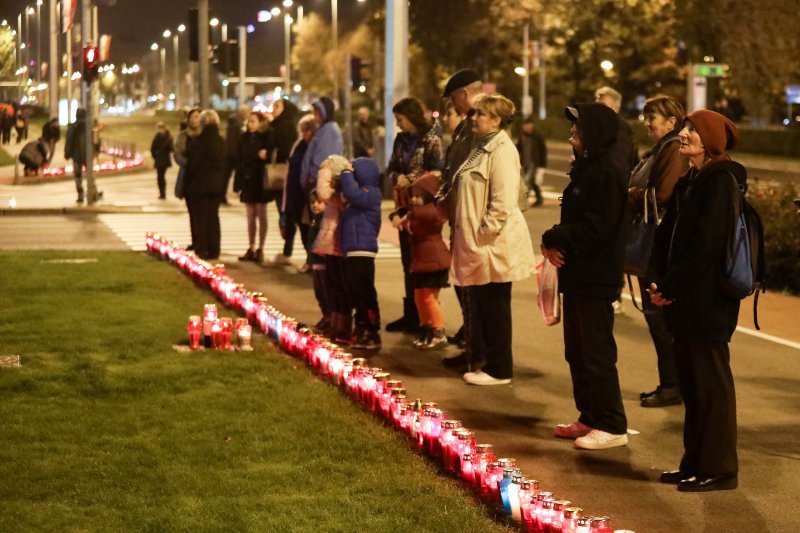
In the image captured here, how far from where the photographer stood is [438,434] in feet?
25.1

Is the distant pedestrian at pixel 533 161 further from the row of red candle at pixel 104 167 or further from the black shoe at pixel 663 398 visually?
the black shoe at pixel 663 398

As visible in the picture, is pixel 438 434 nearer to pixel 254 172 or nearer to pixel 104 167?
pixel 254 172

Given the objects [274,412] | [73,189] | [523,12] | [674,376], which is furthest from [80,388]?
[523,12]

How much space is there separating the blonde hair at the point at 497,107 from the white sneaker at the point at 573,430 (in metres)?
2.22

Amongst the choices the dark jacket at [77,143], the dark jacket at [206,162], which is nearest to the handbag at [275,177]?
the dark jacket at [206,162]

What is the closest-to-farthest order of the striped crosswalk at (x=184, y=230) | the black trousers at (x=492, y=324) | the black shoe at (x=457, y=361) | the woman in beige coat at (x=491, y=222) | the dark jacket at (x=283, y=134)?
1. the woman in beige coat at (x=491, y=222)
2. the black trousers at (x=492, y=324)
3. the black shoe at (x=457, y=361)
4. the dark jacket at (x=283, y=134)
5. the striped crosswalk at (x=184, y=230)

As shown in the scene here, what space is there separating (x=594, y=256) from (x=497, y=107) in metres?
1.82

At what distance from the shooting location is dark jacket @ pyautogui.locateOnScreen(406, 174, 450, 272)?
1103cm

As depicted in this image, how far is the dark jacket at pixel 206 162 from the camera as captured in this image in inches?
710

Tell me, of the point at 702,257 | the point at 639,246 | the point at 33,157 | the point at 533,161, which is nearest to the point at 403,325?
the point at 639,246

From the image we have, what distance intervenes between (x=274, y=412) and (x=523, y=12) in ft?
148

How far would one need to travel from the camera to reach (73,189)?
3672cm

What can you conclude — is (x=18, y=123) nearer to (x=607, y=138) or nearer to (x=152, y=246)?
(x=152, y=246)

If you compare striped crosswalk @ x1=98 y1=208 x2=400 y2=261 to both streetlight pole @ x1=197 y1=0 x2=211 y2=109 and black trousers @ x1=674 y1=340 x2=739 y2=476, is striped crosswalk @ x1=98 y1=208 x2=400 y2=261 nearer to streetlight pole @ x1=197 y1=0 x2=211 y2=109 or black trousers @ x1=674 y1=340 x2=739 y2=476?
streetlight pole @ x1=197 y1=0 x2=211 y2=109
